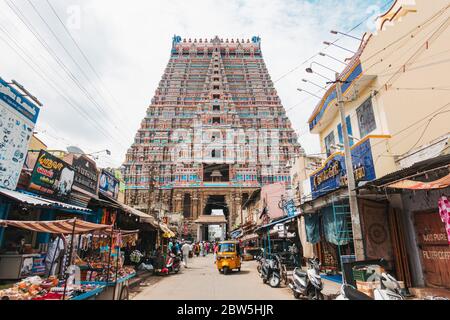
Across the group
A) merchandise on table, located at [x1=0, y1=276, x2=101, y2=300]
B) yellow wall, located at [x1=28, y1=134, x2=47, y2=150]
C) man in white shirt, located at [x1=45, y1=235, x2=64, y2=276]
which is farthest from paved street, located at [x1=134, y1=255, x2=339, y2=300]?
yellow wall, located at [x1=28, y1=134, x2=47, y2=150]

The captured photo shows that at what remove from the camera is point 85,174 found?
515 inches

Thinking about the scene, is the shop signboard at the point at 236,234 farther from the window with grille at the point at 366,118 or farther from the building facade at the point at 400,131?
the window with grille at the point at 366,118

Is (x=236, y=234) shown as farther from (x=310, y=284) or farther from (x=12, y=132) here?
(x=12, y=132)

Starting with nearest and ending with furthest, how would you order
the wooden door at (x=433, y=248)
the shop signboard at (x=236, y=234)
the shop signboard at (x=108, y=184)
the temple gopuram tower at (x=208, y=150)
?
the wooden door at (x=433, y=248) < the shop signboard at (x=108, y=184) < the shop signboard at (x=236, y=234) < the temple gopuram tower at (x=208, y=150)

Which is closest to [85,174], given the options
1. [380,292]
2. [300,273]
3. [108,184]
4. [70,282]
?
[108,184]

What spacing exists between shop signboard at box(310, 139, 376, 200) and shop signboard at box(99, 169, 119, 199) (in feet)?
40.2

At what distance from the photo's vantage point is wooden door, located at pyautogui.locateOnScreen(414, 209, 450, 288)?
6.92 metres

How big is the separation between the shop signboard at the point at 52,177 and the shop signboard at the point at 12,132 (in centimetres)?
79

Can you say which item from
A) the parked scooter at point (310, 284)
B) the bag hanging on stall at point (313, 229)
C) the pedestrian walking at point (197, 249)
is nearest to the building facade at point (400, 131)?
the parked scooter at point (310, 284)

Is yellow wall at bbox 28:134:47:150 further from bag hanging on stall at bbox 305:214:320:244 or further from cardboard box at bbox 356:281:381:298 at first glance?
cardboard box at bbox 356:281:381:298

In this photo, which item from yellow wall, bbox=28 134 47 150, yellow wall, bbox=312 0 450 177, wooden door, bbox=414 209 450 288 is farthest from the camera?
yellow wall, bbox=28 134 47 150

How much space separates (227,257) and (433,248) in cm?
1001

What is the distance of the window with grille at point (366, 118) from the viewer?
33.0ft

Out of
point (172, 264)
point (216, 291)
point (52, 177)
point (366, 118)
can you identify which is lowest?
point (216, 291)
